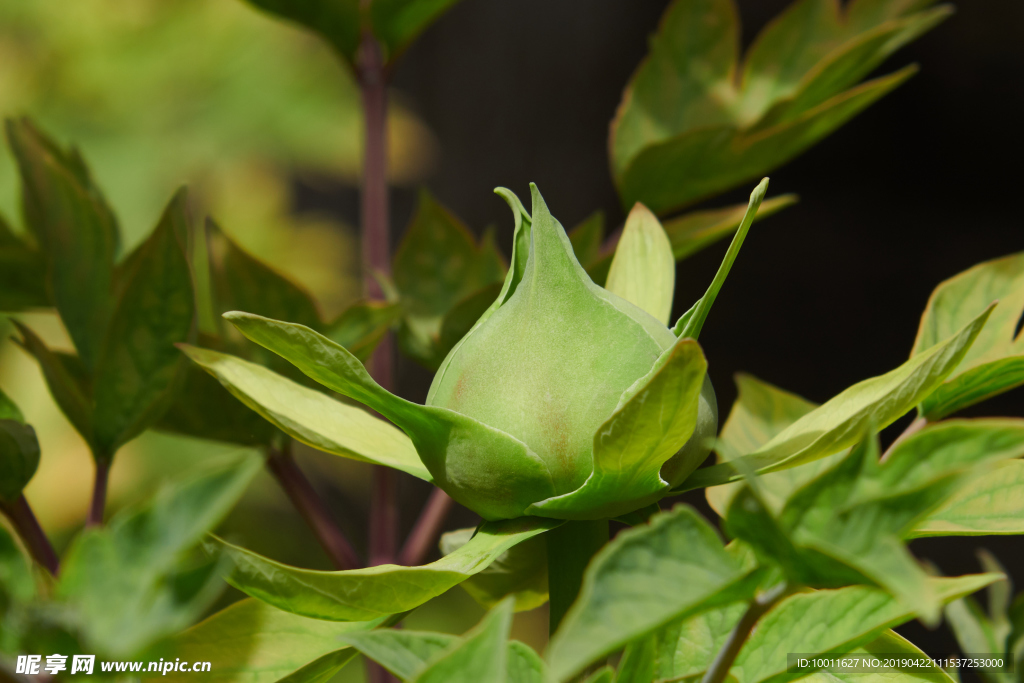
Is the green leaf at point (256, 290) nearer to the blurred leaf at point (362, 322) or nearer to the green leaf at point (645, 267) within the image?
the blurred leaf at point (362, 322)

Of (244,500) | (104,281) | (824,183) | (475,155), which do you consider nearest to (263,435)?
(104,281)

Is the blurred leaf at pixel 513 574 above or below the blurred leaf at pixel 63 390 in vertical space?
below

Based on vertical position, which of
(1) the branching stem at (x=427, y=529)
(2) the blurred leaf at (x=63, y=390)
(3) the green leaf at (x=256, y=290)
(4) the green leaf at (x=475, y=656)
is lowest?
(1) the branching stem at (x=427, y=529)

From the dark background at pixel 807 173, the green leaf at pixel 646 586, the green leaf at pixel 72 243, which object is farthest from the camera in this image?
the dark background at pixel 807 173

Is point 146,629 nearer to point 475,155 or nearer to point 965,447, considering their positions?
point 965,447

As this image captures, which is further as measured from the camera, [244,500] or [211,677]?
[244,500]

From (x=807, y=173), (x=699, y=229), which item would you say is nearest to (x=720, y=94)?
(x=699, y=229)

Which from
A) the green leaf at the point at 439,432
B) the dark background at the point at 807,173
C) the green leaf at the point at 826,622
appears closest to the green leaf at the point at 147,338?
the green leaf at the point at 439,432
